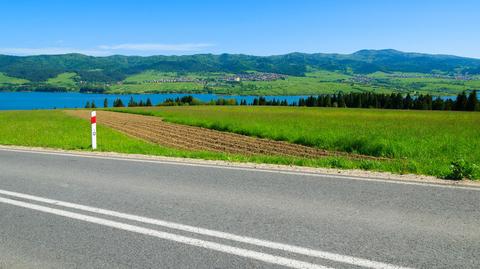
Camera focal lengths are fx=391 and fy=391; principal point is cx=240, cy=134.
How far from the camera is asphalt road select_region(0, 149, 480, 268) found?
428 centimetres

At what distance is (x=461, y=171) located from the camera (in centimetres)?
796

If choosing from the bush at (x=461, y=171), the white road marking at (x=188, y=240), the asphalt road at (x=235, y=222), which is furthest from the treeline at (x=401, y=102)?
the white road marking at (x=188, y=240)

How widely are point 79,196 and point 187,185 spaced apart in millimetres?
1990

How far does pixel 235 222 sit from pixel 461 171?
17.2 feet

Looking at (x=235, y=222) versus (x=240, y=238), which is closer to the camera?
(x=240, y=238)

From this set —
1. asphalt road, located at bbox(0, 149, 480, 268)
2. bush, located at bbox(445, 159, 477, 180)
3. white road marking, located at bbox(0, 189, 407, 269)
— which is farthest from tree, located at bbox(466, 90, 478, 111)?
white road marking, located at bbox(0, 189, 407, 269)

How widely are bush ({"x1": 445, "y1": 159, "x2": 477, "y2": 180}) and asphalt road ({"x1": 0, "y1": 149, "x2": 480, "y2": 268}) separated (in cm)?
94

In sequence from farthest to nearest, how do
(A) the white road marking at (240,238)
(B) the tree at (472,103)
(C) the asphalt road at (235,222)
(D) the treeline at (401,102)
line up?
(D) the treeline at (401,102) < (B) the tree at (472,103) < (C) the asphalt road at (235,222) < (A) the white road marking at (240,238)

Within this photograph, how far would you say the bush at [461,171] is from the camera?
7.93 m

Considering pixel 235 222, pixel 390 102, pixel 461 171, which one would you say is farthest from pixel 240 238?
pixel 390 102

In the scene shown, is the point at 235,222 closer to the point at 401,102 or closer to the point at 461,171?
the point at 461,171

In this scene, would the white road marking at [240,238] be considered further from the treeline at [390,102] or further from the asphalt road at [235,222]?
the treeline at [390,102]

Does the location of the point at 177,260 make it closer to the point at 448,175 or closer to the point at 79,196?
the point at 79,196

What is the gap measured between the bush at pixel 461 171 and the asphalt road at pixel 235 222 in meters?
0.94
